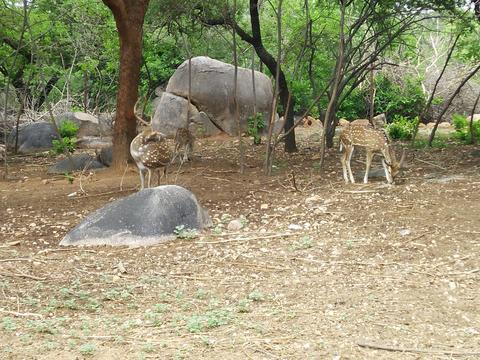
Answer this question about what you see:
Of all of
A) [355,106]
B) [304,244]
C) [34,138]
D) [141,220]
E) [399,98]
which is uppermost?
[399,98]

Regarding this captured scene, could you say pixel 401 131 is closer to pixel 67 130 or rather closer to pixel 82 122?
pixel 67 130

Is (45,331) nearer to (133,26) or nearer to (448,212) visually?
(448,212)

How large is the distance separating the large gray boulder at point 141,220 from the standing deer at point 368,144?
3.23m

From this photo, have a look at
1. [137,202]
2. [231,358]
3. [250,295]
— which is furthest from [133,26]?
[231,358]

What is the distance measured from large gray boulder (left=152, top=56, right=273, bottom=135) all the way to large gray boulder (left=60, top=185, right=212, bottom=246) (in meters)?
12.0

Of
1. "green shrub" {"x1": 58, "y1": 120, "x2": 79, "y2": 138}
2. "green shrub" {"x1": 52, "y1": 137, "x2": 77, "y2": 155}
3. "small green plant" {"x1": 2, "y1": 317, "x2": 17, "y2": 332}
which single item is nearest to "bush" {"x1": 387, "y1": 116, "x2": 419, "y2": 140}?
"green shrub" {"x1": 52, "y1": 137, "x2": 77, "y2": 155}

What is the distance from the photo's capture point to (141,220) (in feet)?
26.5

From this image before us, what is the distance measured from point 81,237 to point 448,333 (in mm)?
4415

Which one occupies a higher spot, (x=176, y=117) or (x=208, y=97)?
(x=208, y=97)

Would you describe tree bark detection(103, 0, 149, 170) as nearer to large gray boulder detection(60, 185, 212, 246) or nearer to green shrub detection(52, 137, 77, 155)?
green shrub detection(52, 137, 77, 155)

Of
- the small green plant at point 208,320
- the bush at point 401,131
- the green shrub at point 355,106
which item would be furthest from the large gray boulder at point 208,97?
the small green plant at point 208,320

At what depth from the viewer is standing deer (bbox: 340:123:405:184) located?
10387 millimetres

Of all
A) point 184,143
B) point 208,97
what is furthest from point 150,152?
point 208,97

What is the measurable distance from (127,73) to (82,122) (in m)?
9.83
